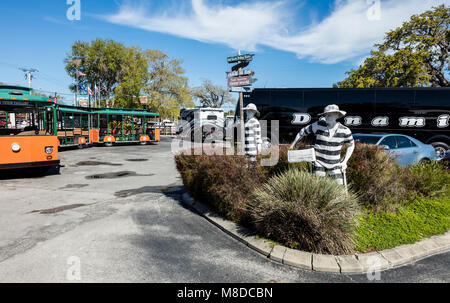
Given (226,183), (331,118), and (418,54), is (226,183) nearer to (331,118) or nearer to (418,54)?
(331,118)

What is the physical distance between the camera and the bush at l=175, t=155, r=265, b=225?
510 centimetres

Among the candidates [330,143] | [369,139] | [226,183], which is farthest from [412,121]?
[226,183]

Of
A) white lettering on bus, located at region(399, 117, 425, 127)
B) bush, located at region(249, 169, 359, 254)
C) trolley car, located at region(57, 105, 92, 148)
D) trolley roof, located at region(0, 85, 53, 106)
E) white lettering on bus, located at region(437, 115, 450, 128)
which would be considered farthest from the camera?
trolley car, located at region(57, 105, 92, 148)

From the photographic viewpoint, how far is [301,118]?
14.7 meters

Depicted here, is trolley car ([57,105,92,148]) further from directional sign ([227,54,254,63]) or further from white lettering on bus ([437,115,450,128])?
white lettering on bus ([437,115,450,128])

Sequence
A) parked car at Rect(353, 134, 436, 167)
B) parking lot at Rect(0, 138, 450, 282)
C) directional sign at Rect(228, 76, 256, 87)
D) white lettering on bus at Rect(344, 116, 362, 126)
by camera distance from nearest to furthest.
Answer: parking lot at Rect(0, 138, 450, 282), directional sign at Rect(228, 76, 256, 87), parked car at Rect(353, 134, 436, 167), white lettering on bus at Rect(344, 116, 362, 126)

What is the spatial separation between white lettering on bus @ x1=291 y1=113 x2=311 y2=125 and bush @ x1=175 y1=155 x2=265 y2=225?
9650 millimetres

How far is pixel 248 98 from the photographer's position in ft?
51.0

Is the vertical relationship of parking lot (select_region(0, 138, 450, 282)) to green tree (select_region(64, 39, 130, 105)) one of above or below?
below

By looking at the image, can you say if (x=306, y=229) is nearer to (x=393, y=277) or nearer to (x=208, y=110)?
(x=393, y=277)

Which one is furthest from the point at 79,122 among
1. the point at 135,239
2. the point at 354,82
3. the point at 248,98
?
the point at 354,82

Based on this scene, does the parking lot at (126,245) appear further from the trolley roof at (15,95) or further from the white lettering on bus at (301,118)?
the white lettering on bus at (301,118)

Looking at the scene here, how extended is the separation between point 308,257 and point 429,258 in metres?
1.86

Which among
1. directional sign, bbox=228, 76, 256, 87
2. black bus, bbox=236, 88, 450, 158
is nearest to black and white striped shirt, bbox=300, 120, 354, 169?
directional sign, bbox=228, 76, 256, 87
